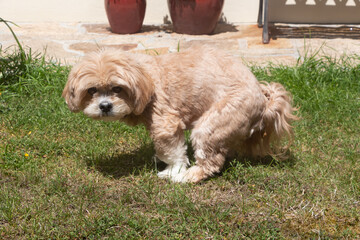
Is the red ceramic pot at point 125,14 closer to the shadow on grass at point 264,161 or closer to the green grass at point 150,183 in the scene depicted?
the green grass at point 150,183

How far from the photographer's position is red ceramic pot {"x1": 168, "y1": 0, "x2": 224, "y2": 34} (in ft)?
23.4

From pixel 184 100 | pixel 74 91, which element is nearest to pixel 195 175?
pixel 184 100

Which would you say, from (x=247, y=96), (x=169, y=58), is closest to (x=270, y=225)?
(x=247, y=96)

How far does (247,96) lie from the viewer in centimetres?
344

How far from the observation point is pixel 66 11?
8.55 m

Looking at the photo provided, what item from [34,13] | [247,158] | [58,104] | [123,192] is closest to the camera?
[123,192]

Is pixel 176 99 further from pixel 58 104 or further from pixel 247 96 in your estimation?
pixel 58 104

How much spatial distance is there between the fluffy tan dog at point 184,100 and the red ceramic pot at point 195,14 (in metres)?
3.57

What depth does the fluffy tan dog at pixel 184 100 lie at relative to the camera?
10.8ft

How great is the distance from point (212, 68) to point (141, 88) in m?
0.62

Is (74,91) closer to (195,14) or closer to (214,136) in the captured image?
(214,136)

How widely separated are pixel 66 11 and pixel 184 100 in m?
5.79

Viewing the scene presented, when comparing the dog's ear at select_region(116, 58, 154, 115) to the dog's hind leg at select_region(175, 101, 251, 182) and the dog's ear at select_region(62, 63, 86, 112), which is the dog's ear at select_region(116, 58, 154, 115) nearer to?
the dog's ear at select_region(62, 63, 86, 112)

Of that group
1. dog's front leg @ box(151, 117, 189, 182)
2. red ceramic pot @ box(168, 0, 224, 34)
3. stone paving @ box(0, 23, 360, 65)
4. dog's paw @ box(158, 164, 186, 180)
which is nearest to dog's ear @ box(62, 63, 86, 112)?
dog's front leg @ box(151, 117, 189, 182)
